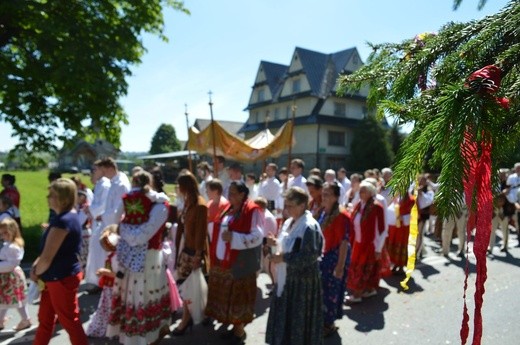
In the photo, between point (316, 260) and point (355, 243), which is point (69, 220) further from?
point (355, 243)

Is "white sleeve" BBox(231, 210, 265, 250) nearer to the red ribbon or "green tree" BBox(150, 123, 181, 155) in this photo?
the red ribbon

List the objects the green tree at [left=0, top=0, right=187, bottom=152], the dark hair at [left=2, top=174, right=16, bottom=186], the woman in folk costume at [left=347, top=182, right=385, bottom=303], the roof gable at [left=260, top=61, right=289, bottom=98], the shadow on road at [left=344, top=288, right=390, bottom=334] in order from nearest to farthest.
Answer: the shadow on road at [left=344, top=288, right=390, bottom=334], the woman in folk costume at [left=347, top=182, right=385, bottom=303], the dark hair at [left=2, top=174, right=16, bottom=186], the green tree at [left=0, top=0, right=187, bottom=152], the roof gable at [left=260, top=61, right=289, bottom=98]

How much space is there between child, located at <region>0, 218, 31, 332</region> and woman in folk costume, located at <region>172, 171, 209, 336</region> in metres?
2.04

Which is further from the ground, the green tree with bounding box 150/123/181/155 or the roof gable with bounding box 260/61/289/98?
the roof gable with bounding box 260/61/289/98

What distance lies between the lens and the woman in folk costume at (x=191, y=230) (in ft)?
15.2

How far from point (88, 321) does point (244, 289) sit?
2309 mm

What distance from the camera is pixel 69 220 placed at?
3.78 m

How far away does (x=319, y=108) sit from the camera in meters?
35.1

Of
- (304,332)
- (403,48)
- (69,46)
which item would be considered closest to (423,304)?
(304,332)

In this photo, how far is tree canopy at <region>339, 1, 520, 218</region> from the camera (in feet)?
3.00

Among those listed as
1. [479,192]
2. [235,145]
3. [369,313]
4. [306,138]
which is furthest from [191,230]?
[306,138]

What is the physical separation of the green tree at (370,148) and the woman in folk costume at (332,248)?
28465mm

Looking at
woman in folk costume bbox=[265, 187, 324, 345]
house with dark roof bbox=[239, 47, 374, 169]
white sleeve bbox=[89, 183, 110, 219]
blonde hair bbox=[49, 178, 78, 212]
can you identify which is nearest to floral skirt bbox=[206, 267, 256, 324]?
woman in folk costume bbox=[265, 187, 324, 345]

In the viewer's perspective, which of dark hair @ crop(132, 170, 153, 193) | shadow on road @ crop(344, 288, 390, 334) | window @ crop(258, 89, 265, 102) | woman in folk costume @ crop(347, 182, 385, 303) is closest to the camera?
dark hair @ crop(132, 170, 153, 193)
